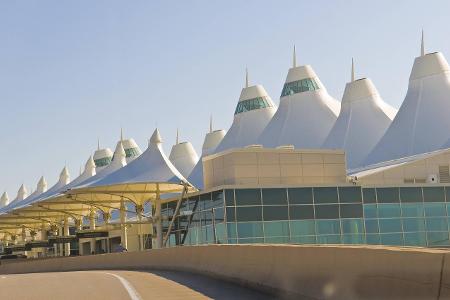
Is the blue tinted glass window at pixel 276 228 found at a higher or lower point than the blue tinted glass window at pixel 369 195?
lower

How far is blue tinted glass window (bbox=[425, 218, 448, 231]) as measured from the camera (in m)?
50.5

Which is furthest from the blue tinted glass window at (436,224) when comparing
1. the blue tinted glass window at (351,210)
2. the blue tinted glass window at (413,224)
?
the blue tinted glass window at (351,210)

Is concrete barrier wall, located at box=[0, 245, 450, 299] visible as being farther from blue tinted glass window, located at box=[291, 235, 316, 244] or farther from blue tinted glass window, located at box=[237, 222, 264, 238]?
blue tinted glass window, located at box=[291, 235, 316, 244]

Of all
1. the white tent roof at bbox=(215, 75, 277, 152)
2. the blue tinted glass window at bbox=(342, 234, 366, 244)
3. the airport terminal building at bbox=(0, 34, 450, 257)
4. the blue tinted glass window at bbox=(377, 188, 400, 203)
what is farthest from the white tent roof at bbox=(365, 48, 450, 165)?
the blue tinted glass window at bbox=(342, 234, 366, 244)

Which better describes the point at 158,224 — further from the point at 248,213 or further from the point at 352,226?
the point at 352,226

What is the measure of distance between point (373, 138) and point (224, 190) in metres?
44.2

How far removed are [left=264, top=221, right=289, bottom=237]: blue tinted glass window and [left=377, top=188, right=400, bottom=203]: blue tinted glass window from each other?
24.2 ft

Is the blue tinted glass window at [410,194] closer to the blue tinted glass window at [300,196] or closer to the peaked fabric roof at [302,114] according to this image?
the blue tinted glass window at [300,196]

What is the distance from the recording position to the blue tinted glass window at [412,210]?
49.9 m

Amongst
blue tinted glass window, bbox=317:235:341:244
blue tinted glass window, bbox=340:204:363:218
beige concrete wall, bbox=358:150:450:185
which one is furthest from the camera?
beige concrete wall, bbox=358:150:450:185

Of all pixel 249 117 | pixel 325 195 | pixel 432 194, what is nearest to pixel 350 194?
pixel 325 195

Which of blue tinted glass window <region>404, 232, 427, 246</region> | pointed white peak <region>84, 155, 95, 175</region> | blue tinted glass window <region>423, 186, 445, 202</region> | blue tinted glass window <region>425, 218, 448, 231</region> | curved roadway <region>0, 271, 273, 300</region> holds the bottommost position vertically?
curved roadway <region>0, 271, 273, 300</region>

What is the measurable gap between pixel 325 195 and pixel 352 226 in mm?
2699

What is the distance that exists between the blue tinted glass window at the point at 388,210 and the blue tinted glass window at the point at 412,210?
43 cm
